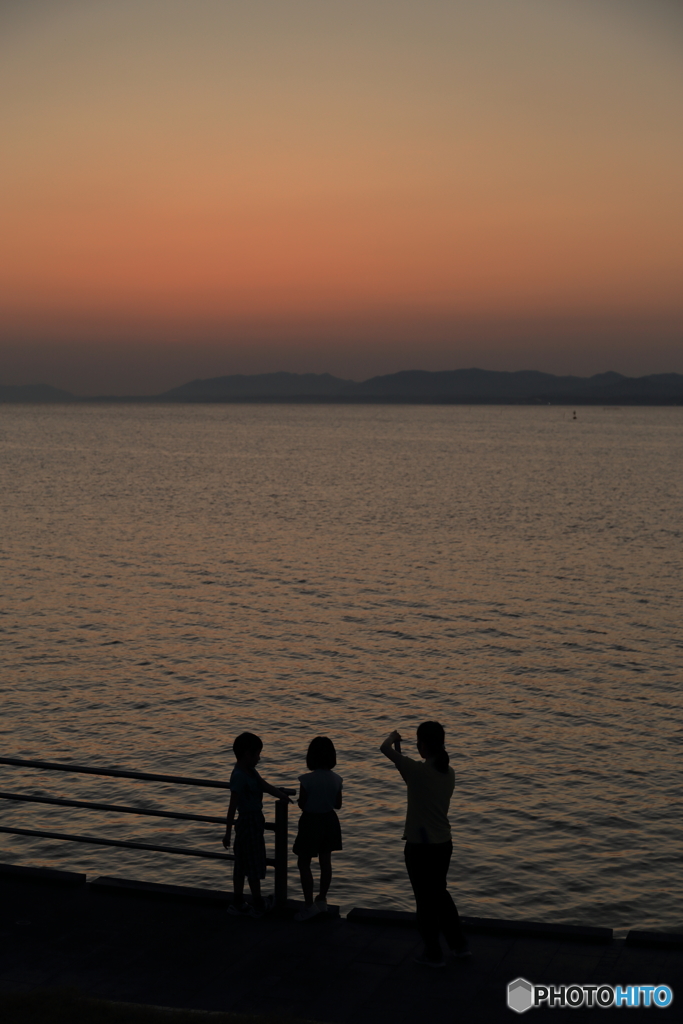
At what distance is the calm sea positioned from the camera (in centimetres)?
1694

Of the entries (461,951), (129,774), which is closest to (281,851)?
(129,774)

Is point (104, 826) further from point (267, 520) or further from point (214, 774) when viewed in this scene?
point (267, 520)

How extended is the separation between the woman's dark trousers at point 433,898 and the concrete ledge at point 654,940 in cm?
155

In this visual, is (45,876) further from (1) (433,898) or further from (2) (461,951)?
(2) (461,951)

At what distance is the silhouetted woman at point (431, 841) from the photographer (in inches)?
344

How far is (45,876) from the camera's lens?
10648 mm

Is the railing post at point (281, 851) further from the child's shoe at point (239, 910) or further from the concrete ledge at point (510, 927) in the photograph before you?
the concrete ledge at point (510, 927)

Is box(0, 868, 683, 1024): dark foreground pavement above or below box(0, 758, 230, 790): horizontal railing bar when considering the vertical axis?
below

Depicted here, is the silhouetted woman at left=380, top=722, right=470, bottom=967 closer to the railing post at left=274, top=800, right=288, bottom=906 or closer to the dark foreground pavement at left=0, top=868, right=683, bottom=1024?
the dark foreground pavement at left=0, top=868, right=683, bottom=1024

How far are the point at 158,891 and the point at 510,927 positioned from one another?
357cm

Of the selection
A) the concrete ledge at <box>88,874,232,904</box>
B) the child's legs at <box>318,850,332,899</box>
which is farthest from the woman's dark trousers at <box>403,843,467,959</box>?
the concrete ledge at <box>88,874,232,904</box>

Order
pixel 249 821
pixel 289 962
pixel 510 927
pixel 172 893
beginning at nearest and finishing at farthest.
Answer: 1. pixel 289 962
2. pixel 510 927
3. pixel 249 821
4. pixel 172 893

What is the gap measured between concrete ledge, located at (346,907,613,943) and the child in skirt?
0.45 m

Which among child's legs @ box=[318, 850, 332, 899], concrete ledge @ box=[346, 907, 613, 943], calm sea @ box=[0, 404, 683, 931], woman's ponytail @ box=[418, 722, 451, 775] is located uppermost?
woman's ponytail @ box=[418, 722, 451, 775]
